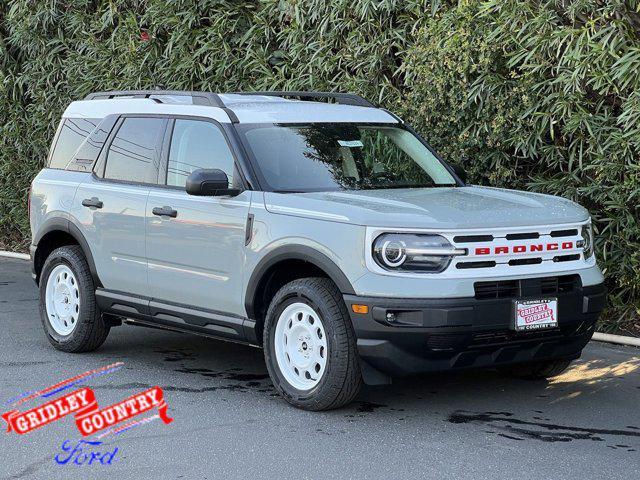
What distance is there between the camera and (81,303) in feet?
27.6

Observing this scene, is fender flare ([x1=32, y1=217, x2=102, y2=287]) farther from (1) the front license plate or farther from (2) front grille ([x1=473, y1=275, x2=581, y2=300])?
(1) the front license plate

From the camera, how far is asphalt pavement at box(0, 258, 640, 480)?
5.66 metres

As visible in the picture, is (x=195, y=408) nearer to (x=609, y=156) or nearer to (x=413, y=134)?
(x=413, y=134)

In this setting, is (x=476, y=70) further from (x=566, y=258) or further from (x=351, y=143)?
(x=566, y=258)

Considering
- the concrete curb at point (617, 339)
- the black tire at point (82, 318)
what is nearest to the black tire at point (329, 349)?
the black tire at point (82, 318)

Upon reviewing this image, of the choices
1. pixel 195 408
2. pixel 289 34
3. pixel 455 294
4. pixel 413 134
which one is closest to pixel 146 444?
pixel 195 408

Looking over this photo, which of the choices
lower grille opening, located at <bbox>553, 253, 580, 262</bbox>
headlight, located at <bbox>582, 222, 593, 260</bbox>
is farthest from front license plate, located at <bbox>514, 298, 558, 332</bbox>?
headlight, located at <bbox>582, 222, 593, 260</bbox>

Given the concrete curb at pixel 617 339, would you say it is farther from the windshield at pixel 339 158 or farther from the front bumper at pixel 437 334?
the front bumper at pixel 437 334

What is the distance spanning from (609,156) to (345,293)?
3.57 m

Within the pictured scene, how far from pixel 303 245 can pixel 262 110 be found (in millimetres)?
1323

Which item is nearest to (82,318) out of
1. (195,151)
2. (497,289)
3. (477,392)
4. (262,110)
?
(195,151)

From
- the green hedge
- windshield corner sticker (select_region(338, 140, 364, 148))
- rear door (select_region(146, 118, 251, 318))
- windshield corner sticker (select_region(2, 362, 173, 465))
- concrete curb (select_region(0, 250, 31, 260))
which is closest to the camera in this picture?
windshield corner sticker (select_region(2, 362, 173, 465))

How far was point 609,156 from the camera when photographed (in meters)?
9.25

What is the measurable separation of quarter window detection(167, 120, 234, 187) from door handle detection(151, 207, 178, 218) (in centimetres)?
19
